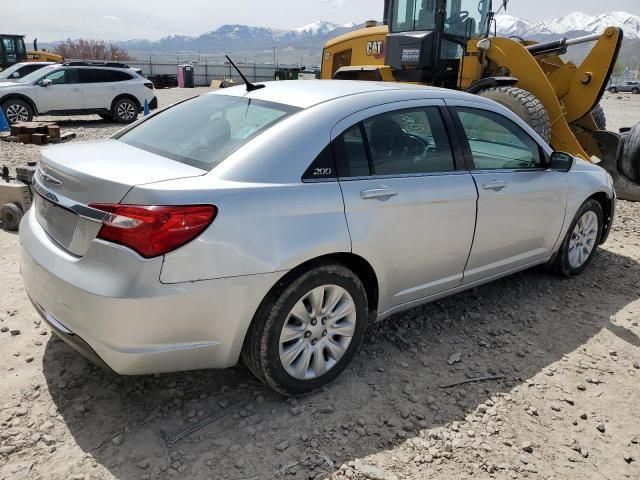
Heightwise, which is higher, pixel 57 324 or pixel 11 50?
pixel 11 50

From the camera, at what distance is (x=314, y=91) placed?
127 inches

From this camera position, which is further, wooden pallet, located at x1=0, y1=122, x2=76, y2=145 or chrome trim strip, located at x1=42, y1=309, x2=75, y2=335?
wooden pallet, located at x1=0, y1=122, x2=76, y2=145

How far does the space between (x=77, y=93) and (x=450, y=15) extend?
33.6 feet

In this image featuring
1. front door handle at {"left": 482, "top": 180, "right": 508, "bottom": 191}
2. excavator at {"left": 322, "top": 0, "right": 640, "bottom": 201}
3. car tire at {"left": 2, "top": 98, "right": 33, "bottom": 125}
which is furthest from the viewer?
car tire at {"left": 2, "top": 98, "right": 33, "bottom": 125}

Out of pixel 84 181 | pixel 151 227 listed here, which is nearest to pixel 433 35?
pixel 84 181

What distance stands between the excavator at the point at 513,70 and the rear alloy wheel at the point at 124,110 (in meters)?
8.19

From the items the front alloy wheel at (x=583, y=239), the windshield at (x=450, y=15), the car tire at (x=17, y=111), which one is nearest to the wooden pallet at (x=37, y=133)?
the car tire at (x=17, y=111)

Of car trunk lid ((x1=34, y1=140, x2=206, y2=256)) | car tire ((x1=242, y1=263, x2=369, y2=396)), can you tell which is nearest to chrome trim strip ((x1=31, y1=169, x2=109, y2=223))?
car trunk lid ((x1=34, y1=140, x2=206, y2=256))

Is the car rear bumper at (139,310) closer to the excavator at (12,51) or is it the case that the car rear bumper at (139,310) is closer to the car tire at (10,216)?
the car tire at (10,216)

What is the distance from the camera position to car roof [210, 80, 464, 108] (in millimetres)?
3096

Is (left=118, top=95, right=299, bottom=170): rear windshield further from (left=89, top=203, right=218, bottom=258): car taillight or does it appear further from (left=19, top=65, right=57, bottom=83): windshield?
(left=19, top=65, right=57, bottom=83): windshield

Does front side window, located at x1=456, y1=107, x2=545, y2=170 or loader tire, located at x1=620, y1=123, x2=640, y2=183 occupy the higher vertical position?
front side window, located at x1=456, y1=107, x2=545, y2=170

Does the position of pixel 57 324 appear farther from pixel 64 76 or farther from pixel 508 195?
pixel 64 76

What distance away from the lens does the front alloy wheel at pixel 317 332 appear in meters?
2.80
